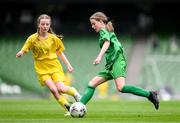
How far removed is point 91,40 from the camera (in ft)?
121

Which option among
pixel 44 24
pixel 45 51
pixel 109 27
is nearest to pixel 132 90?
pixel 109 27

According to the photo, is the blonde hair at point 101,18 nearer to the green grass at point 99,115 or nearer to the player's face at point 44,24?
the player's face at point 44,24

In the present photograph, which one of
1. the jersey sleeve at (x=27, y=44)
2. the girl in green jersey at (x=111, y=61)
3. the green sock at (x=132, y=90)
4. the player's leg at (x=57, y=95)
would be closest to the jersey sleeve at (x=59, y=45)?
the jersey sleeve at (x=27, y=44)

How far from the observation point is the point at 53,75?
13750 millimetres

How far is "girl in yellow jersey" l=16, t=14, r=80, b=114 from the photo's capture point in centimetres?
1352

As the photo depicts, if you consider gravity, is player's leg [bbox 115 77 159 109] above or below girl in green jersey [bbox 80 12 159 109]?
below

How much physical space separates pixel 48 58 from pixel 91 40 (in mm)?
23038

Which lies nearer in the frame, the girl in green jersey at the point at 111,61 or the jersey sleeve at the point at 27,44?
the girl in green jersey at the point at 111,61

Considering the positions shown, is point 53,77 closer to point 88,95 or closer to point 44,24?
point 88,95

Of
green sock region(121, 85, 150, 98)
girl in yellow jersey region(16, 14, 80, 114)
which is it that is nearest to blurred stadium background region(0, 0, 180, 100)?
girl in yellow jersey region(16, 14, 80, 114)

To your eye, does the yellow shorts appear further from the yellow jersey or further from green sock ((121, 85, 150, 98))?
green sock ((121, 85, 150, 98))

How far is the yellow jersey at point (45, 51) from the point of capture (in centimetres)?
1369

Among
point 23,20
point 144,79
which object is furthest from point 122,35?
point 23,20

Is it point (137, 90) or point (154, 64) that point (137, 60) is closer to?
point (154, 64)
